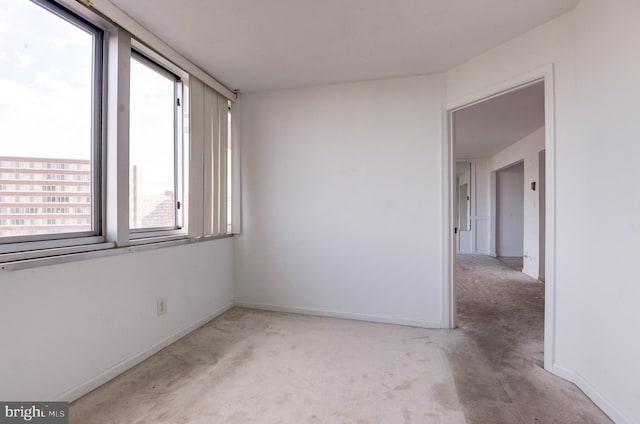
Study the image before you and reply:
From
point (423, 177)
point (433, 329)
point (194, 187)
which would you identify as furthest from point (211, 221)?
point (433, 329)

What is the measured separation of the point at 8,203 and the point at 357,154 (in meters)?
2.58

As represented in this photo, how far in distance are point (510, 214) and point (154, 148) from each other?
7.45 m

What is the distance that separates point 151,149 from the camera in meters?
2.55

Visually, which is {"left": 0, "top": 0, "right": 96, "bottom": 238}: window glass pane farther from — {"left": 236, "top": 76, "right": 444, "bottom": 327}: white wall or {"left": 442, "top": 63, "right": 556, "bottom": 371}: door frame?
{"left": 442, "top": 63, "right": 556, "bottom": 371}: door frame

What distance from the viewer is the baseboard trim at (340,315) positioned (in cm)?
292

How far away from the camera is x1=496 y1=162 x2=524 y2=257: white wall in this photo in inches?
280

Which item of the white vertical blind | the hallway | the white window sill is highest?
the white vertical blind

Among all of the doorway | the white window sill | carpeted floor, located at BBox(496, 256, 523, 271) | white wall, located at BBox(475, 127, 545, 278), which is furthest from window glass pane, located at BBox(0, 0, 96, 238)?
the doorway

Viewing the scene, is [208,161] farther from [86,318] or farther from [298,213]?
[86,318]

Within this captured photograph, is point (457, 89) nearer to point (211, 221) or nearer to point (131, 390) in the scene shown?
point (211, 221)

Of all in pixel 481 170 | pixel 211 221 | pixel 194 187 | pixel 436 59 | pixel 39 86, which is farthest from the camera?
pixel 481 170

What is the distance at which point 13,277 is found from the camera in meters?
1.51

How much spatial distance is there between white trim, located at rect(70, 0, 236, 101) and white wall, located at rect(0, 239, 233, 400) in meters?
1.55

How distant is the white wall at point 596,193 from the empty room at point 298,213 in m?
0.01
